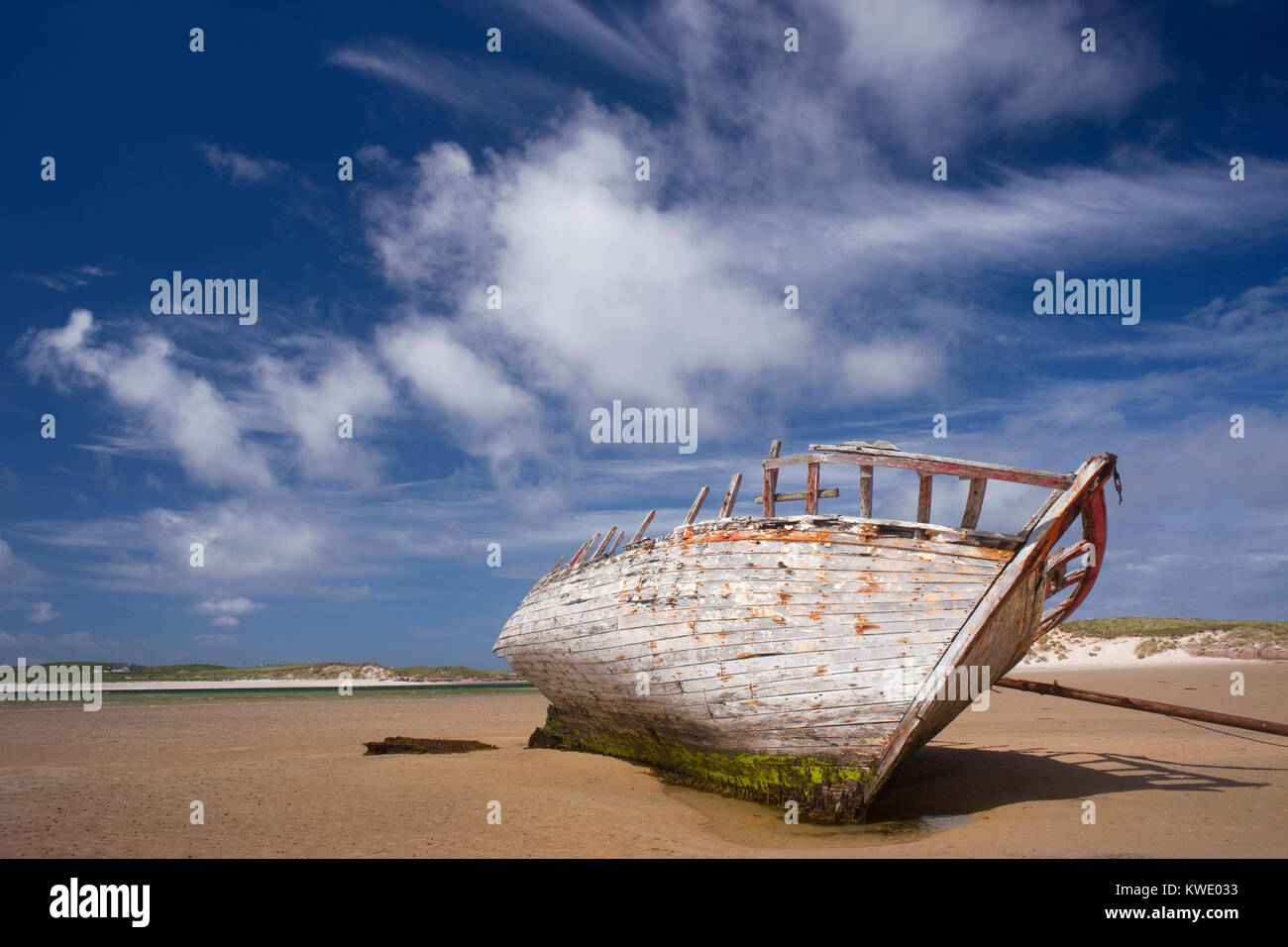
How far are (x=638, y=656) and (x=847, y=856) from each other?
10.9 ft

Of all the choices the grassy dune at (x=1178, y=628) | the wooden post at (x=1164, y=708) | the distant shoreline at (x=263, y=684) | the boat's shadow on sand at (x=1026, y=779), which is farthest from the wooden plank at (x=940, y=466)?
the distant shoreline at (x=263, y=684)

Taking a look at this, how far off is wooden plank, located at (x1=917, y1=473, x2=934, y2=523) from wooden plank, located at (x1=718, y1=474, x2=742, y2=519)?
208cm

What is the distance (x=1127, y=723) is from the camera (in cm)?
1562

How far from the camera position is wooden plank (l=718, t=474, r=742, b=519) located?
8.55m

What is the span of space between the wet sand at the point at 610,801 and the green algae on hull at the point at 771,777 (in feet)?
0.59

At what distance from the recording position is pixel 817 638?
7004 mm

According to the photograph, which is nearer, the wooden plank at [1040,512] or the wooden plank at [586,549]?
the wooden plank at [1040,512]

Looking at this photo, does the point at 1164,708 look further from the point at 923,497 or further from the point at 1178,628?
the point at 1178,628

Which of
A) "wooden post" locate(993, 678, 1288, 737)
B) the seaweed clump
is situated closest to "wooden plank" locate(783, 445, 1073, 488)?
"wooden post" locate(993, 678, 1288, 737)

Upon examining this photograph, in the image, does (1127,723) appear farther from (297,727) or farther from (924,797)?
Result: (297,727)

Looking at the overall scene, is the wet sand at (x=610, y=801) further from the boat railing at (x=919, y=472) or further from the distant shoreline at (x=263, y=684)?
the distant shoreline at (x=263, y=684)

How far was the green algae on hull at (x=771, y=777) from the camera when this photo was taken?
709 cm

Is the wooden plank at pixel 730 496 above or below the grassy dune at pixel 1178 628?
above
